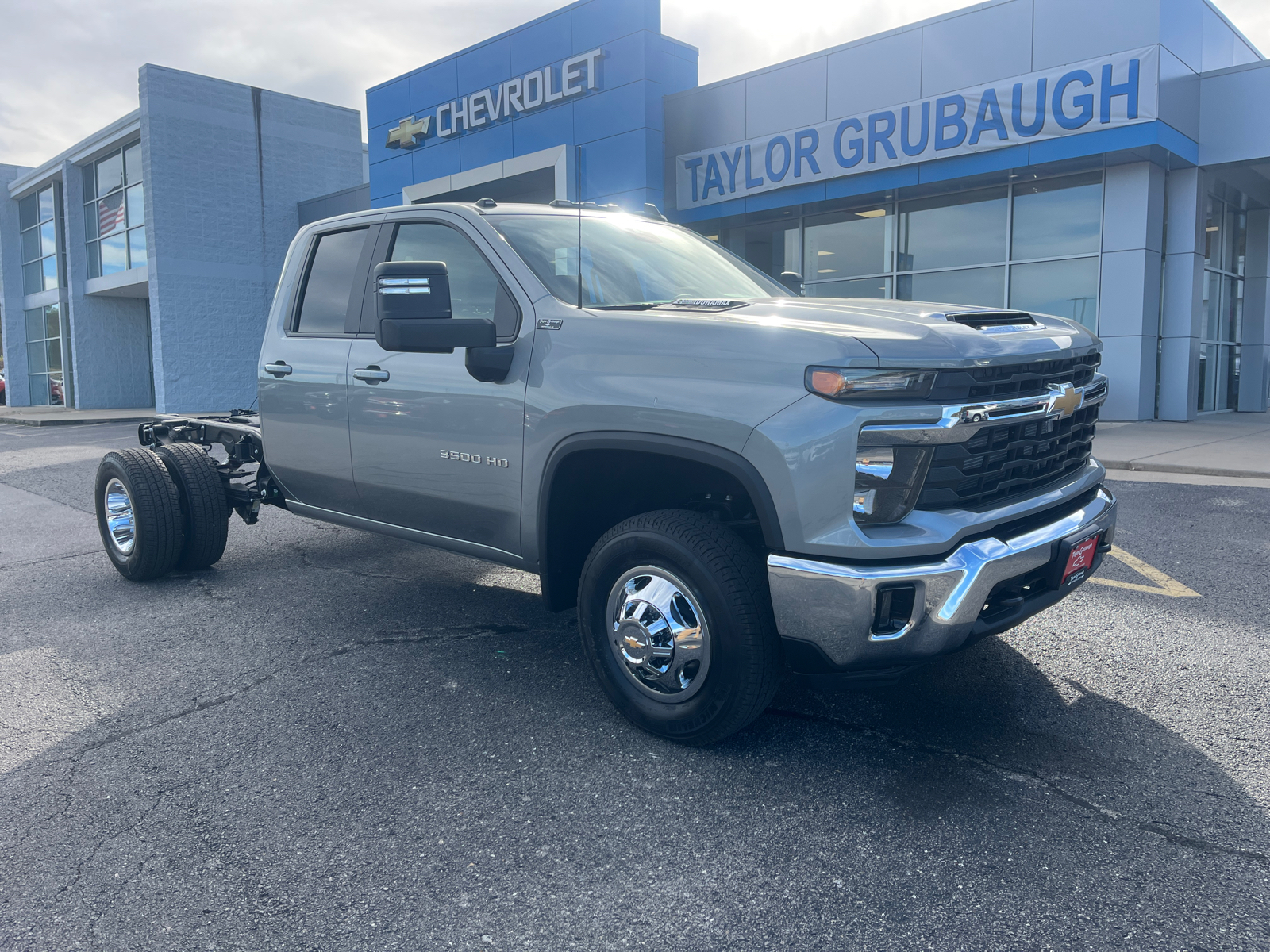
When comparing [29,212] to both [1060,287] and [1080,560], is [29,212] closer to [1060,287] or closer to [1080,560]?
[1060,287]

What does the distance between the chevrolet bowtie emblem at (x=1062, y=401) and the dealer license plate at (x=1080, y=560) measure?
1.40ft

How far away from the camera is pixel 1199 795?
277 centimetres

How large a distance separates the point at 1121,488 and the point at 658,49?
1161 centimetres

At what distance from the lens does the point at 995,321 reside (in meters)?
3.09

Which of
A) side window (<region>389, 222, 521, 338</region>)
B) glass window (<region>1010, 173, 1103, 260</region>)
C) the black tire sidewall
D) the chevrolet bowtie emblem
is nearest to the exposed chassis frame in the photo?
side window (<region>389, 222, 521, 338</region>)

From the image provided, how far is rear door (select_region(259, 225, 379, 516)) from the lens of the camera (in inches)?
172

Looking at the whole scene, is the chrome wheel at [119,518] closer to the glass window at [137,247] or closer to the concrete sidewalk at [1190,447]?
the concrete sidewalk at [1190,447]

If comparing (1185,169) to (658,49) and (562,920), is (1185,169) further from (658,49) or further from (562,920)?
(562,920)

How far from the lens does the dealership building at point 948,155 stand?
12781 millimetres

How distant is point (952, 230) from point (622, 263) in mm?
12865

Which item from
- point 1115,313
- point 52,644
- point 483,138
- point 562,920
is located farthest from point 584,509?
point 483,138

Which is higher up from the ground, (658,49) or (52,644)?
(658,49)

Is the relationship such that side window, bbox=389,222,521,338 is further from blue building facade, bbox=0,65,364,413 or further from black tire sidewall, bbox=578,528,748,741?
blue building facade, bbox=0,65,364,413

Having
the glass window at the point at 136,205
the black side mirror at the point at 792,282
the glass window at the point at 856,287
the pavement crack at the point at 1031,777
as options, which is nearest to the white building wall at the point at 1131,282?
the glass window at the point at 856,287
